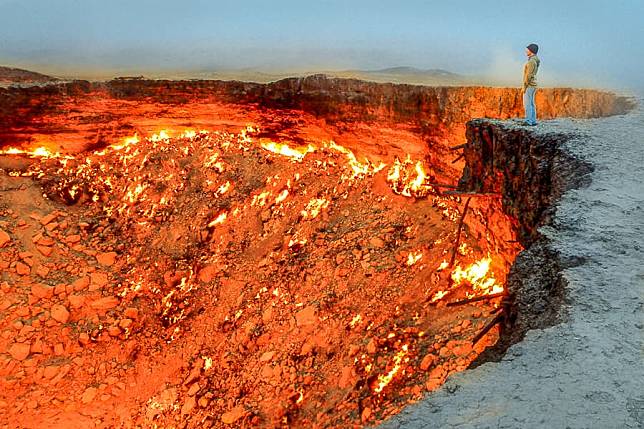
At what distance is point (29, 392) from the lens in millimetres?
7930

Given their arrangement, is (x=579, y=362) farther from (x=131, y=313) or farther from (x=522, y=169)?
(x=131, y=313)

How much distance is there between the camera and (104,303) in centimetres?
896

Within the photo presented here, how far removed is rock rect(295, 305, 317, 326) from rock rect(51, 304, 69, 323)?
14.0 feet

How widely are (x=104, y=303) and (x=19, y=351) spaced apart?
4.88ft

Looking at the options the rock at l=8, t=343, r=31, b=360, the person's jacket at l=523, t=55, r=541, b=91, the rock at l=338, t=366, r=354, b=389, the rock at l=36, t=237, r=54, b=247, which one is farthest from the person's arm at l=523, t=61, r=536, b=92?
the rock at l=36, t=237, r=54, b=247

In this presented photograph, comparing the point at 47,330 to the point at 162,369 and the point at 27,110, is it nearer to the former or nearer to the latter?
the point at 162,369

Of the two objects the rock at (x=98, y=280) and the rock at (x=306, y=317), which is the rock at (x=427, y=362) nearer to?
the rock at (x=306, y=317)

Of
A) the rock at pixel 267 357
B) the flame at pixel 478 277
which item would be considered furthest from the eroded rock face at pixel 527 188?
the rock at pixel 267 357

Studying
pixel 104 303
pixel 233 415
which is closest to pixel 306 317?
pixel 233 415

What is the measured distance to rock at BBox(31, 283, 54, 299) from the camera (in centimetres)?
884

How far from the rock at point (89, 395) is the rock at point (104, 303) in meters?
1.49

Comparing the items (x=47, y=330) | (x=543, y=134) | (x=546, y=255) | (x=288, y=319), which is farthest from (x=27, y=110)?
(x=546, y=255)

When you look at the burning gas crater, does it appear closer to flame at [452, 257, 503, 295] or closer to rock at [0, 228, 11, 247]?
flame at [452, 257, 503, 295]

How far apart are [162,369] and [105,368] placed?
39.1 inches
